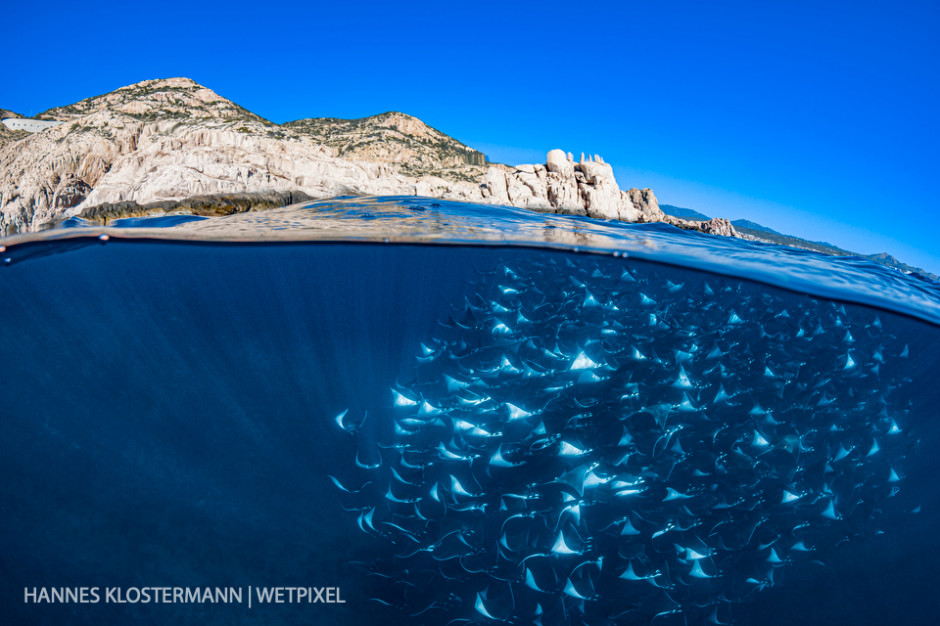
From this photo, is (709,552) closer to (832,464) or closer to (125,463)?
(832,464)

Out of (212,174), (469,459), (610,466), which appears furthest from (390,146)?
(610,466)

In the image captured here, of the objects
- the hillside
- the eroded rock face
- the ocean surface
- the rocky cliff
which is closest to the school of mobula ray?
the ocean surface

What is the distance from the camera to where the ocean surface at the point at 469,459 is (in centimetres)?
386

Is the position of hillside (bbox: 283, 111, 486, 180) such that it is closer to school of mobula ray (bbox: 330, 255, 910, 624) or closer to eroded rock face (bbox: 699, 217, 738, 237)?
eroded rock face (bbox: 699, 217, 738, 237)

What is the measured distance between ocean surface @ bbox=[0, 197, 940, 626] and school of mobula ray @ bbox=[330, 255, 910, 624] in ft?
0.09

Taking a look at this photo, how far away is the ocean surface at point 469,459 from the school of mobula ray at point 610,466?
26mm

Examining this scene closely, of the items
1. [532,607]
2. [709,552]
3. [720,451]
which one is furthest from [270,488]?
[720,451]

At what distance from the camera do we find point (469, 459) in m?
4.18

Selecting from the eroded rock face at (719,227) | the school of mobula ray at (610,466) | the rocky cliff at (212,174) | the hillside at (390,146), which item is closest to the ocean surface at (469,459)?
the school of mobula ray at (610,466)

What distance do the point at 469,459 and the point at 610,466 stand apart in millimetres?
1336

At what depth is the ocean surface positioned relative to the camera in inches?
152

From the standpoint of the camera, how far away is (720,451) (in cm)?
466

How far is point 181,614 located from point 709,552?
4.68m

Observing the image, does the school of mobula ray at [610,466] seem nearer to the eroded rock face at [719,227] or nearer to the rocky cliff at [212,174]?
the rocky cliff at [212,174]
